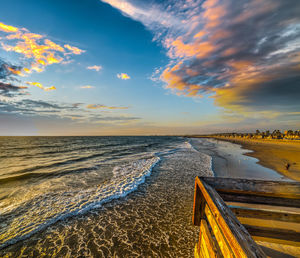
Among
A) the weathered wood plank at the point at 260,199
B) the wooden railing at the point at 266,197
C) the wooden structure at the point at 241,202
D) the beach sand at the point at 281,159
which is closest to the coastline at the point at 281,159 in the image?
the beach sand at the point at 281,159

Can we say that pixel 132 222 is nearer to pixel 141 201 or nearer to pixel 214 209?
pixel 141 201

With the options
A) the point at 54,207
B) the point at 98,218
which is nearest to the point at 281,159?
the point at 98,218

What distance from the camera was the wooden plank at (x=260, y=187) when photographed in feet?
7.91

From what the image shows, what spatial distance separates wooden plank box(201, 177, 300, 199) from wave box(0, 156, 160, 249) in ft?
22.9

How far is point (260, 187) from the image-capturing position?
253 cm

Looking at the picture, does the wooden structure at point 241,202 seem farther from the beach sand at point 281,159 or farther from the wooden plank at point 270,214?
the beach sand at point 281,159

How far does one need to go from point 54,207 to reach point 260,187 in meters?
9.00

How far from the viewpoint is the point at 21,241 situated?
16.5 feet

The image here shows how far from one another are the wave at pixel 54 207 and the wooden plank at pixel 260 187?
6.97 m

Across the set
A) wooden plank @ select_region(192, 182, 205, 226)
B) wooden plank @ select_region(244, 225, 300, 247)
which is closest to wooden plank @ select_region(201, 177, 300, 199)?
wooden plank @ select_region(192, 182, 205, 226)

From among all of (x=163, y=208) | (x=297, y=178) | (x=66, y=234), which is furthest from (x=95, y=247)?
(x=297, y=178)

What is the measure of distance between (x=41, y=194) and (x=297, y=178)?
18959 mm

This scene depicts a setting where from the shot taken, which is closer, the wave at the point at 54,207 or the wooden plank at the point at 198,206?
the wooden plank at the point at 198,206

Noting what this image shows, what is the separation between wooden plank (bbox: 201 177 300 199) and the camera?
2412mm
